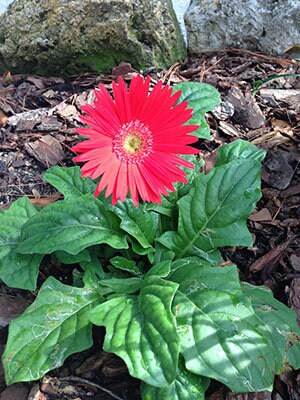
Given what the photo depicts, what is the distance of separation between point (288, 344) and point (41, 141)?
1.75m

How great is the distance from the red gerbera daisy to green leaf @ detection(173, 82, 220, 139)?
23.5 inches

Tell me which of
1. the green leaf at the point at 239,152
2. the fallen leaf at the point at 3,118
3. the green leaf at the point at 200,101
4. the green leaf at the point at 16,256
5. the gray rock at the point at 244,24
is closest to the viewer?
the green leaf at the point at 16,256

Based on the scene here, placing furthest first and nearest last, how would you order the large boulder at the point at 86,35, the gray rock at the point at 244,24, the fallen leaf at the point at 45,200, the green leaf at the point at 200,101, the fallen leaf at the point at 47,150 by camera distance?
1. the gray rock at the point at 244,24
2. the large boulder at the point at 86,35
3. the fallen leaf at the point at 47,150
4. the fallen leaf at the point at 45,200
5. the green leaf at the point at 200,101

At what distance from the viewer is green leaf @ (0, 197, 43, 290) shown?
210 centimetres

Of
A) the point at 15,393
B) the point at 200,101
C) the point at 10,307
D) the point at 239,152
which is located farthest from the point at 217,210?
the point at 15,393

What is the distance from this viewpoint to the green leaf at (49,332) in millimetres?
1801

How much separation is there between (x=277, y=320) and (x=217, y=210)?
1.71 ft

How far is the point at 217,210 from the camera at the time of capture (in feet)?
7.18

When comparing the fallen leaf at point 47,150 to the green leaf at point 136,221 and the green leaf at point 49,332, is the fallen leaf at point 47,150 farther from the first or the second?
the green leaf at point 49,332

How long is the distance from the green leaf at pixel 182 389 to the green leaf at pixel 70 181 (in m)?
0.92

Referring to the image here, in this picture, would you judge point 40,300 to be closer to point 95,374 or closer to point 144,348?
point 95,374

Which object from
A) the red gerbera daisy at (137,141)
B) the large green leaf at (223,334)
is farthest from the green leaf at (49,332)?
the red gerbera daisy at (137,141)

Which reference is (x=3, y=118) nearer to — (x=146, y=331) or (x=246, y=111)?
(x=246, y=111)

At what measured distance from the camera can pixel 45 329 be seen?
6.31 ft
